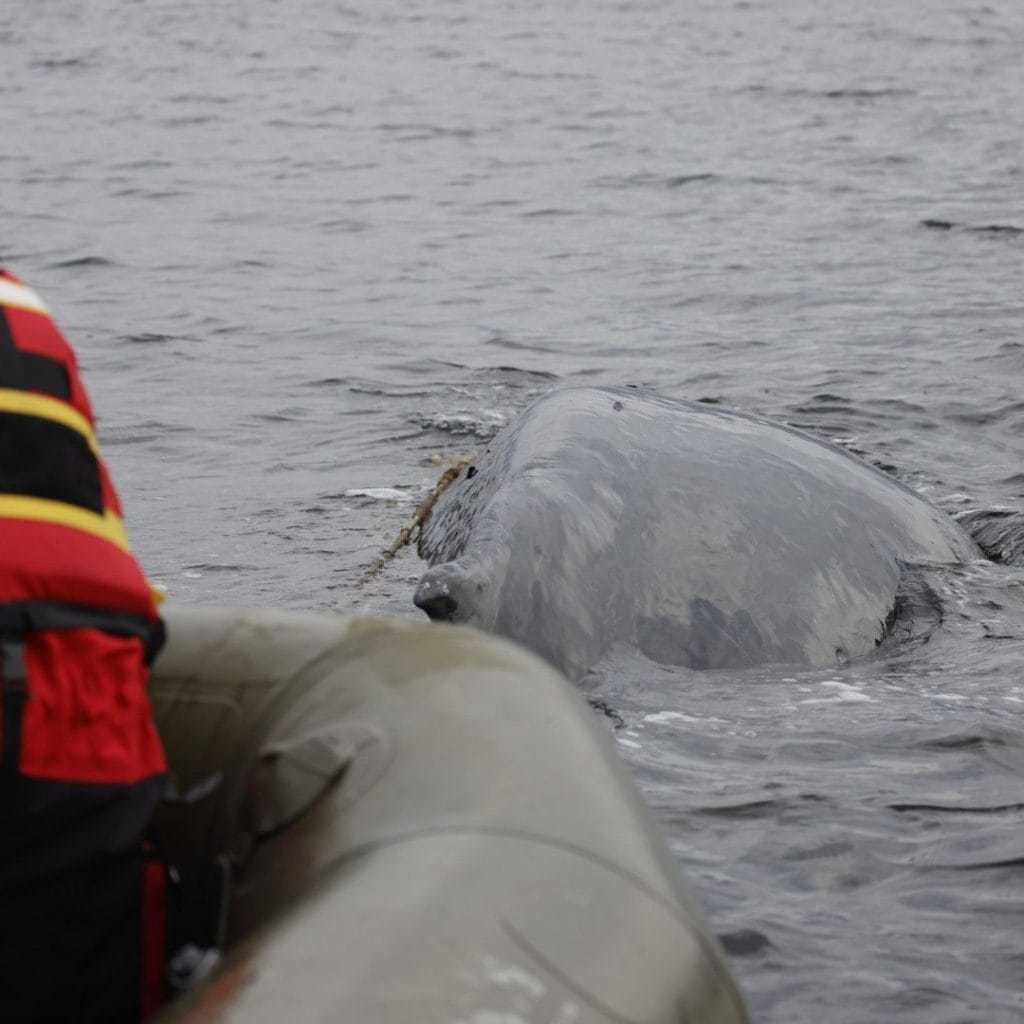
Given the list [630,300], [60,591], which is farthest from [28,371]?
[630,300]

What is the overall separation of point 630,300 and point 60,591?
1135 cm

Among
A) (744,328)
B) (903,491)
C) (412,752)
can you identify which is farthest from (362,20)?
(412,752)

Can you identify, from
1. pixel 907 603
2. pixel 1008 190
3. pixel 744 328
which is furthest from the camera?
pixel 1008 190

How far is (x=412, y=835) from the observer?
3074 millimetres

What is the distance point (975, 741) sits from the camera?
5.71 metres

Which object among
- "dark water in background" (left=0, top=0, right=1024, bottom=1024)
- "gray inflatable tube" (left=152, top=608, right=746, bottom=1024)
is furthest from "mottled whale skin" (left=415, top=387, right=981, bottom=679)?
"gray inflatable tube" (left=152, top=608, right=746, bottom=1024)

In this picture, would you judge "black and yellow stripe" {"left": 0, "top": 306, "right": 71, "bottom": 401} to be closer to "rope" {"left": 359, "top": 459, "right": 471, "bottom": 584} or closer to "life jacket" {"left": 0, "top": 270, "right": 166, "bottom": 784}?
"life jacket" {"left": 0, "top": 270, "right": 166, "bottom": 784}

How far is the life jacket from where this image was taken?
3049mm

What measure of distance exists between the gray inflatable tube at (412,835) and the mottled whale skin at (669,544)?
2093 mm

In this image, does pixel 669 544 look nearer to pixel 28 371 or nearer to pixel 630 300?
pixel 28 371

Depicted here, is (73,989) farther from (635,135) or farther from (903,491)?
(635,135)

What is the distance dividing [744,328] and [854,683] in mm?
7473

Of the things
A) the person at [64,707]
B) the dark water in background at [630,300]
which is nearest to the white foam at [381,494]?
the dark water in background at [630,300]

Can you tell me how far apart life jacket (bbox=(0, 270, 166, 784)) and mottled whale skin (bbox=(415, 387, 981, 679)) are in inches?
105
